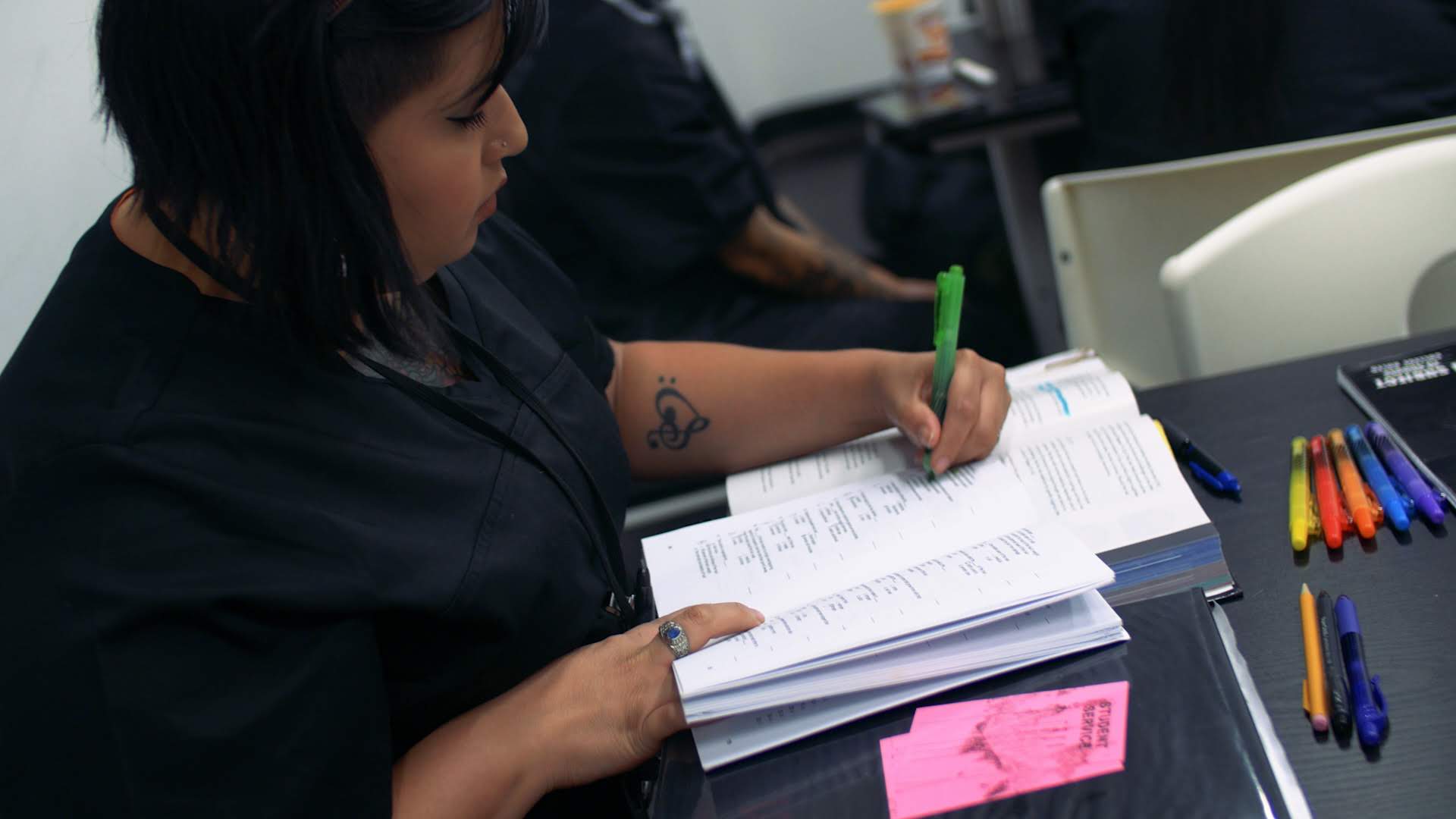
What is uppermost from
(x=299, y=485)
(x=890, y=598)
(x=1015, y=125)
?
(x=299, y=485)

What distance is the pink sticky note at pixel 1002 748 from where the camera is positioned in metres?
0.68

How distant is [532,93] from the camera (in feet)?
5.87

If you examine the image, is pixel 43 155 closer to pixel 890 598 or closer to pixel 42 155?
pixel 42 155

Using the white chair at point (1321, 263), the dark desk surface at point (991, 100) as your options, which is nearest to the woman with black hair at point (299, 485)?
the white chair at point (1321, 263)

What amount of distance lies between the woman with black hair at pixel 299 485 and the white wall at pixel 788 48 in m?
3.22

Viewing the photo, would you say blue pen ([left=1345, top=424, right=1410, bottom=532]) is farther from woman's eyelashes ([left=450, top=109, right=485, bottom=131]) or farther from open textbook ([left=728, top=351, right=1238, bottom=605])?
woman's eyelashes ([left=450, top=109, right=485, bottom=131])

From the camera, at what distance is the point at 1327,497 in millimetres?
898

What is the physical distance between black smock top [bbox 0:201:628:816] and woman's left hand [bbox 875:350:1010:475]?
12.6 inches

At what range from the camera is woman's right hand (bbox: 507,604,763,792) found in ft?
2.60

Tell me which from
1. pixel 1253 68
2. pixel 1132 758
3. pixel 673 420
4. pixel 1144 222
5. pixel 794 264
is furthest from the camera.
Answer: pixel 794 264

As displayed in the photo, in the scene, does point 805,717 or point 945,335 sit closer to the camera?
point 805,717

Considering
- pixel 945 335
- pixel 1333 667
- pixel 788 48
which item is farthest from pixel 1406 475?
pixel 788 48

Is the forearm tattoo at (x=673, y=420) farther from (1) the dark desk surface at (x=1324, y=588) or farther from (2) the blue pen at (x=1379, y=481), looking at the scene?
(2) the blue pen at (x=1379, y=481)

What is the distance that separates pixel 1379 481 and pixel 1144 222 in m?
0.62
